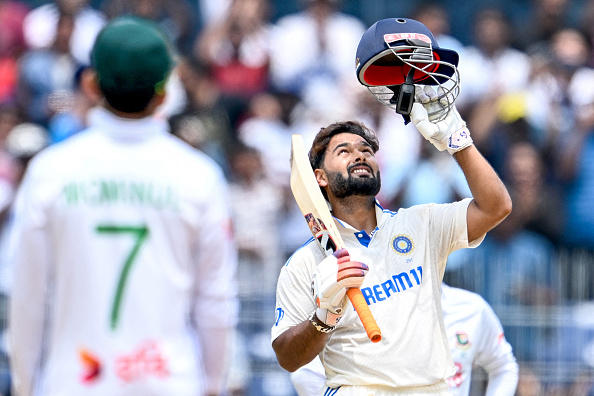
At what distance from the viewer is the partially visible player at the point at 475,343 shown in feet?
14.7

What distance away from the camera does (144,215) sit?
117 inches

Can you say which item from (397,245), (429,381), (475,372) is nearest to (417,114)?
(397,245)

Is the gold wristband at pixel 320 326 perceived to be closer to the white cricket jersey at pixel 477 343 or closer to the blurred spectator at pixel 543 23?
the white cricket jersey at pixel 477 343

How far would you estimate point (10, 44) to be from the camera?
29.8 ft

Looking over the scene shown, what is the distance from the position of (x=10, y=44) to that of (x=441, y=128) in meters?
6.56

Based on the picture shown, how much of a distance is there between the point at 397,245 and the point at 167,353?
1.18m

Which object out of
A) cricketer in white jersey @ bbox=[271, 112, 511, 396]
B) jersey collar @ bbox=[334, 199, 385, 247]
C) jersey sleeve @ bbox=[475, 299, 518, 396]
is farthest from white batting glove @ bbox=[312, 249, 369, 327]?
jersey sleeve @ bbox=[475, 299, 518, 396]

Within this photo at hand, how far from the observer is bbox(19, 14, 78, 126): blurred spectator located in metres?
8.66

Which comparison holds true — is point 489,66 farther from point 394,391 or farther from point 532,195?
point 394,391

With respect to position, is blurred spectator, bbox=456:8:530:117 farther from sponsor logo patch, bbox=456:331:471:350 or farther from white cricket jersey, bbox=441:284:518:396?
sponsor logo patch, bbox=456:331:471:350

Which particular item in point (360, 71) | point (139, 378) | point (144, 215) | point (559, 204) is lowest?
point (559, 204)

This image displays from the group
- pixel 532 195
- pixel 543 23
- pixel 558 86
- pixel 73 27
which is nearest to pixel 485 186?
pixel 532 195

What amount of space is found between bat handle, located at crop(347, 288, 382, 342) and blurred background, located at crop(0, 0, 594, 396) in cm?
381

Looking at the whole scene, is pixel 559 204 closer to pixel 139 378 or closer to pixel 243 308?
pixel 243 308
